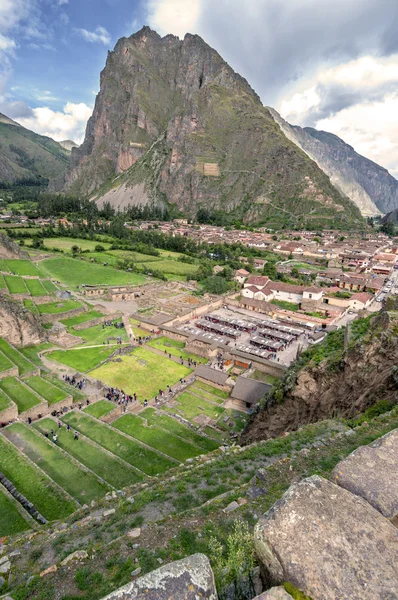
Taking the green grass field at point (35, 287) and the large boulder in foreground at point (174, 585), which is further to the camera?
the green grass field at point (35, 287)

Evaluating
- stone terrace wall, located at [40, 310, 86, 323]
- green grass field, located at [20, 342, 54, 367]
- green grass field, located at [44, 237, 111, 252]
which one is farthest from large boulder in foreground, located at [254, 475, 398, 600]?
green grass field, located at [44, 237, 111, 252]

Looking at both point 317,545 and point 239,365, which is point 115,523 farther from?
point 239,365

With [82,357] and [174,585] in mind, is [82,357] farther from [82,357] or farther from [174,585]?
[174,585]

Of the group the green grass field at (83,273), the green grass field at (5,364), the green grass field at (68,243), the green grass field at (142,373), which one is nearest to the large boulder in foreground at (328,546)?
the green grass field at (142,373)

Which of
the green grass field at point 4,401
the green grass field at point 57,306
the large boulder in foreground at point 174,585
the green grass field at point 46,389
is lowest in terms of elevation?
the green grass field at point 46,389

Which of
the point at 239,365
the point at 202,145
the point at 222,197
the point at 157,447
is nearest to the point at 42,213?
the point at 222,197

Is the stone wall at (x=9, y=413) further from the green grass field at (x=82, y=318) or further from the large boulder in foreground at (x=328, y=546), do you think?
the large boulder in foreground at (x=328, y=546)

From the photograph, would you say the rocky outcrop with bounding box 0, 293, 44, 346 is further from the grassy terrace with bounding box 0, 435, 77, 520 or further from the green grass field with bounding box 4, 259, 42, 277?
the green grass field with bounding box 4, 259, 42, 277
